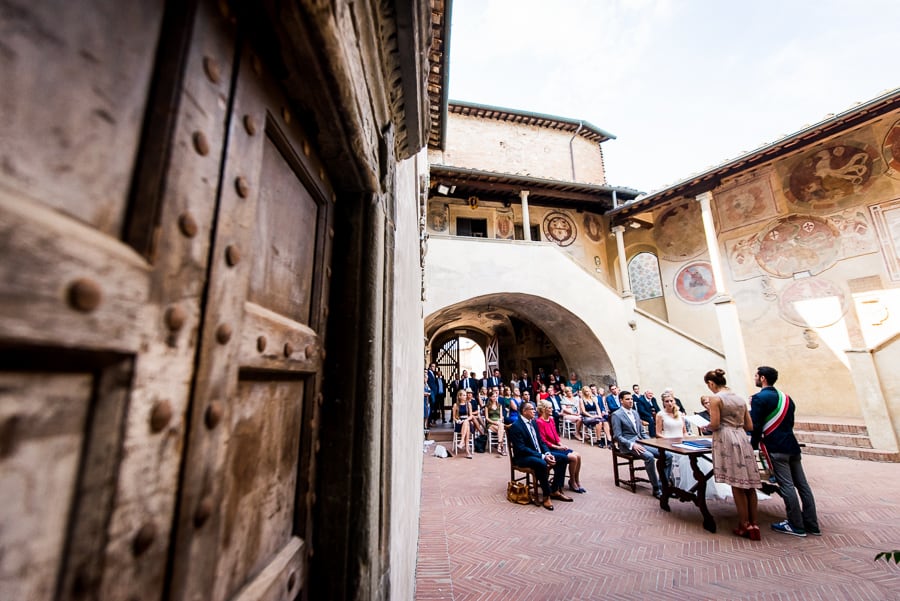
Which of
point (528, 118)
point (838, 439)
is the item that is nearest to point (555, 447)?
point (838, 439)

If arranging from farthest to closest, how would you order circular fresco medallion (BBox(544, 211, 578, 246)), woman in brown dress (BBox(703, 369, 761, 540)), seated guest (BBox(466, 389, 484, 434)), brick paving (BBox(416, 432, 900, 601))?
circular fresco medallion (BBox(544, 211, 578, 246)) → seated guest (BBox(466, 389, 484, 434)) → woman in brown dress (BBox(703, 369, 761, 540)) → brick paving (BBox(416, 432, 900, 601))

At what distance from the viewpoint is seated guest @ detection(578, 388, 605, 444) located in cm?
958

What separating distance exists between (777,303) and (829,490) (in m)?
8.27

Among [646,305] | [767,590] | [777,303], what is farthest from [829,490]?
[646,305]

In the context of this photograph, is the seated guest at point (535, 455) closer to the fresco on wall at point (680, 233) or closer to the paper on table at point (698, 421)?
the paper on table at point (698, 421)

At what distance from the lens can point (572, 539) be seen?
4.07m

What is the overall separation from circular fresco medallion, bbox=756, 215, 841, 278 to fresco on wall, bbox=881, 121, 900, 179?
1.81 m

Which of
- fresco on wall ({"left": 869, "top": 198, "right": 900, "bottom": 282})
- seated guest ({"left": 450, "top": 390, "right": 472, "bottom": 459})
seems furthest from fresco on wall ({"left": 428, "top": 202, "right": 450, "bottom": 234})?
fresco on wall ({"left": 869, "top": 198, "right": 900, "bottom": 282})

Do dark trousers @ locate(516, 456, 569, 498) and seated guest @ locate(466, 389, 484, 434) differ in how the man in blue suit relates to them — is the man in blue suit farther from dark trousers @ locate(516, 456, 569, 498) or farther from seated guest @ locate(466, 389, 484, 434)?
seated guest @ locate(466, 389, 484, 434)

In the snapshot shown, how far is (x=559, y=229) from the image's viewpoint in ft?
48.0

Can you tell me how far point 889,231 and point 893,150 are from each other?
2.25 meters

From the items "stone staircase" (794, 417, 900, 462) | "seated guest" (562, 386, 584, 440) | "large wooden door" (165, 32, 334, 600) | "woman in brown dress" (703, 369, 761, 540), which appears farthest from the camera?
"seated guest" (562, 386, 584, 440)

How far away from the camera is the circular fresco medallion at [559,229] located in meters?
14.5

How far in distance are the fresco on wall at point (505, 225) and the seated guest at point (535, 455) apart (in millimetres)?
9320
